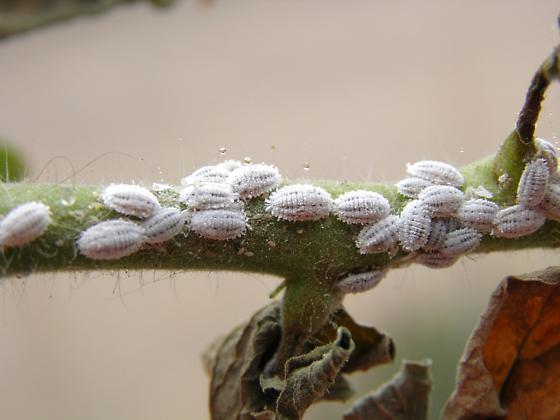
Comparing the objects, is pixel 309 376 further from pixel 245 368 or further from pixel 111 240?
pixel 111 240

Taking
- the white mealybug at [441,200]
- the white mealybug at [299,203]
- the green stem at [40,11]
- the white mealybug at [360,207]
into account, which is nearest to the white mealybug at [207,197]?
the white mealybug at [299,203]

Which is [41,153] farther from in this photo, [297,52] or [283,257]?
[283,257]

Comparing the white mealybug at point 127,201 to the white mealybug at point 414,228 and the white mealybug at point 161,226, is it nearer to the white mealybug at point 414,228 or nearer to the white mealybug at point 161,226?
the white mealybug at point 161,226

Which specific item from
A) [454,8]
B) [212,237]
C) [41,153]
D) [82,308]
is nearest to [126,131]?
[41,153]

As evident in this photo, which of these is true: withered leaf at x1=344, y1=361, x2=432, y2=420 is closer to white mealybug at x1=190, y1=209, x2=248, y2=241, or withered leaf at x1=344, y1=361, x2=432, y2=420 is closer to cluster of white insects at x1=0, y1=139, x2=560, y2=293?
cluster of white insects at x1=0, y1=139, x2=560, y2=293

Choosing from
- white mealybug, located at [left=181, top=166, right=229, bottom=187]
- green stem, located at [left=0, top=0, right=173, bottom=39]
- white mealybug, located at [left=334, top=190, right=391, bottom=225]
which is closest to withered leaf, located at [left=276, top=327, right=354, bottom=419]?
white mealybug, located at [left=334, top=190, right=391, bottom=225]

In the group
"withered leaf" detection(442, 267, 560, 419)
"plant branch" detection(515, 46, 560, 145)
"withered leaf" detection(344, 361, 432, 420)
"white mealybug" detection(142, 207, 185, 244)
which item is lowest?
"withered leaf" detection(344, 361, 432, 420)
